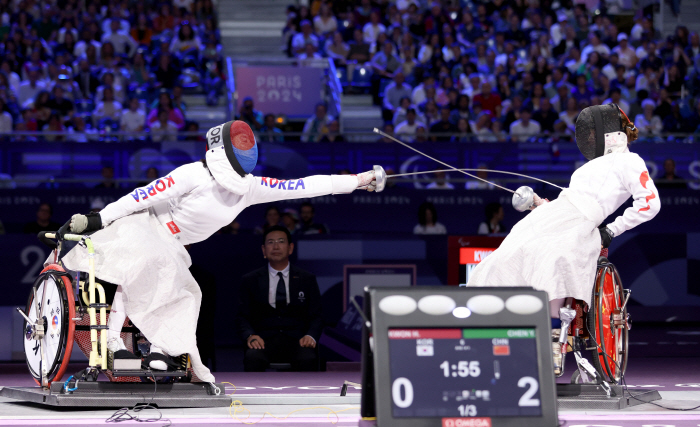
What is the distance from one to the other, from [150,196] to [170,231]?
0.30m

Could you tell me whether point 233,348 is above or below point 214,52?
below

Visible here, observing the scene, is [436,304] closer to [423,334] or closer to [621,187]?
[423,334]

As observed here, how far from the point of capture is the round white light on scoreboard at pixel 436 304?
3412mm

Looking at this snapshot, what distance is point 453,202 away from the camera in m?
11.2

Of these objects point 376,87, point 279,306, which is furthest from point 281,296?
point 376,87

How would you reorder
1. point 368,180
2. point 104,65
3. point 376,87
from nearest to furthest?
point 368,180 < point 104,65 < point 376,87

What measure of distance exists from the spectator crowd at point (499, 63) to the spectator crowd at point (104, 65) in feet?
5.20

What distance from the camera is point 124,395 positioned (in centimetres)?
506

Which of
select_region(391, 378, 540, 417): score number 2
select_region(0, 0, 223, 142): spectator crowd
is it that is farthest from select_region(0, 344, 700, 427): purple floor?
select_region(0, 0, 223, 142): spectator crowd

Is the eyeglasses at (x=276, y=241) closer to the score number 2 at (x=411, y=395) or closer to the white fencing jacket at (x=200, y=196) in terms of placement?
the white fencing jacket at (x=200, y=196)

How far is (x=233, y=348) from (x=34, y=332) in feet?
12.4

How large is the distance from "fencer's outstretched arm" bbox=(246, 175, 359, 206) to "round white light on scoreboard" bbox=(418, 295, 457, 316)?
7.11 feet

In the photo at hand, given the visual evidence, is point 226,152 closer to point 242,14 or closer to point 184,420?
point 184,420

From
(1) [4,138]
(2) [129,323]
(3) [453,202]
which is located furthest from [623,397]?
(1) [4,138]
